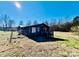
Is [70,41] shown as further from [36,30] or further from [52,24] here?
[36,30]

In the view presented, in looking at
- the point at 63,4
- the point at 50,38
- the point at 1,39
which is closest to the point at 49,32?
the point at 50,38

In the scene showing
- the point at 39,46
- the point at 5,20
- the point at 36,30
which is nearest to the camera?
the point at 5,20

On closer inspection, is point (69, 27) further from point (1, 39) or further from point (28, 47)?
point (1, 39)

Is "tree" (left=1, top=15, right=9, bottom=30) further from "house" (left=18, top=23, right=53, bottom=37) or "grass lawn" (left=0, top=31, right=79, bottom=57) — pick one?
"house" (left=18, top=23, right=53, bottom=37)

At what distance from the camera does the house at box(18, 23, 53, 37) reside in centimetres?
543

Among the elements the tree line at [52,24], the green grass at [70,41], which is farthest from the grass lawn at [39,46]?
the tree line at [52,24]

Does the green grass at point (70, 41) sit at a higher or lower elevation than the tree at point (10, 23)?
lower

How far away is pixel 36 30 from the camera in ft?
18.6

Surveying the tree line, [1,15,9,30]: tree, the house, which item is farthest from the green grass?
[1,15,9,30]: tree

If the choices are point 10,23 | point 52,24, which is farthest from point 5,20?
point 52,24

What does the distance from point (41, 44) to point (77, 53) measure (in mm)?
1045

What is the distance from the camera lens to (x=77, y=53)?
16.6ft

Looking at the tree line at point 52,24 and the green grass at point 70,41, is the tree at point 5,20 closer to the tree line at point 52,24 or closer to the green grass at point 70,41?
the tree line at point 52,24

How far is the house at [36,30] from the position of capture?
5.43m
